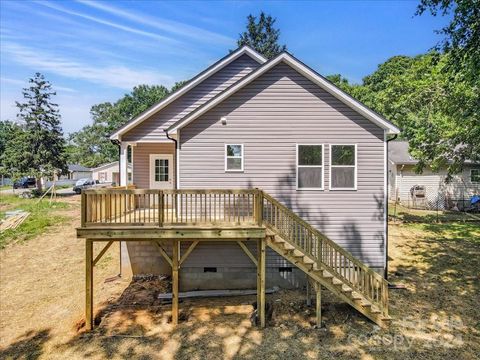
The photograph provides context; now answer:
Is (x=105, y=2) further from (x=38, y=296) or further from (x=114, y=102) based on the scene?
(x=114, y=102)

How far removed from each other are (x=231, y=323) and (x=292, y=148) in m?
5.61

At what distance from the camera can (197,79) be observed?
12516 mm

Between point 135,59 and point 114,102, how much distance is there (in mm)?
66452

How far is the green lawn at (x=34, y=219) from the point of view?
59.4ft

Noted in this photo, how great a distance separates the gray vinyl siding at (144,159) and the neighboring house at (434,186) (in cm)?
1895

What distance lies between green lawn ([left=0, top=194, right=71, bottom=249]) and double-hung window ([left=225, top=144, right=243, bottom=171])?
14.1 metres

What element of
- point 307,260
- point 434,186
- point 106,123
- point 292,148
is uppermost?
point 106,123

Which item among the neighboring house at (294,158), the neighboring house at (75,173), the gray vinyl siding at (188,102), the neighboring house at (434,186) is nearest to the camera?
the neighboring house at (294,158)

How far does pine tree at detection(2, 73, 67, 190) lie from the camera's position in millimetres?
34156

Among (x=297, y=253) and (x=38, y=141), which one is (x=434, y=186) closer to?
(x=297, y=253)

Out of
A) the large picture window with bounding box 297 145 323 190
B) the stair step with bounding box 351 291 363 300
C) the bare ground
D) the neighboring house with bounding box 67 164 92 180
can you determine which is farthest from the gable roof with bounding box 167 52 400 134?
the neighboring house with bounding box 67 164 92 180

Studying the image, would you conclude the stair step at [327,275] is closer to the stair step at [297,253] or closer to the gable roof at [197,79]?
the stair step at [297,253]

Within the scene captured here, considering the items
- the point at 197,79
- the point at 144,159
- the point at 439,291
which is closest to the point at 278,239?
the point at 439,291

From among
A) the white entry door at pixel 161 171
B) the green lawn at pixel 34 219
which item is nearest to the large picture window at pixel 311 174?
the white entry door at pixel 161 171
